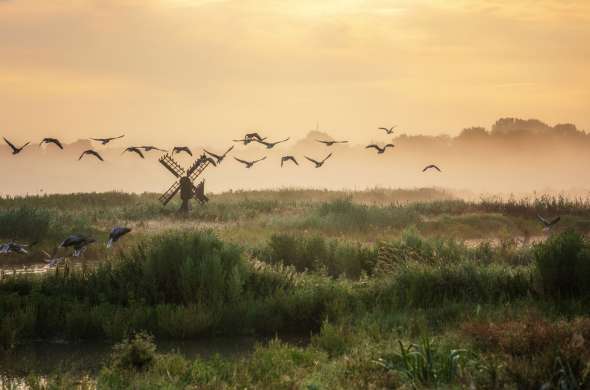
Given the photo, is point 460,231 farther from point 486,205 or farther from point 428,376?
point 428,376

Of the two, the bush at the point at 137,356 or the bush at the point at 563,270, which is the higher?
the bush at the point at 563,270

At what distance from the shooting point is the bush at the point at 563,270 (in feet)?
57.9

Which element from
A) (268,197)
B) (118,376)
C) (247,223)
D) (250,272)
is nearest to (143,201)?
(268,197)

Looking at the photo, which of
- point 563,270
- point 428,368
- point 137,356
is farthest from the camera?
point 563,270

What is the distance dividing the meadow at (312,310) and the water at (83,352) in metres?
0.21

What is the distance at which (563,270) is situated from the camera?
17.7 meters

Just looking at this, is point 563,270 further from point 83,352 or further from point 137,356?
point 83,352

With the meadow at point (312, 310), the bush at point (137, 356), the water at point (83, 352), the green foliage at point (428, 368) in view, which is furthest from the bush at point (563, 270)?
the bush at point (137, 356)

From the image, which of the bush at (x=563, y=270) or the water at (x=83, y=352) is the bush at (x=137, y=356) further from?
the bush at (x=563, y=270)

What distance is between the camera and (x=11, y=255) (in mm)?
26250

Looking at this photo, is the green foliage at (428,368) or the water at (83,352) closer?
the green foliage at (428,368)

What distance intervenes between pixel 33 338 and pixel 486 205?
3239cm

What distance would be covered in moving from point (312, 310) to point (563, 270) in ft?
18.7

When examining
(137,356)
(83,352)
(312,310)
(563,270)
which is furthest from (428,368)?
(563,270)
